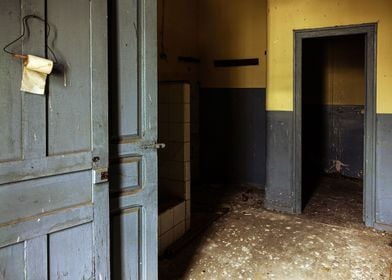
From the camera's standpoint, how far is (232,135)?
17.3ft

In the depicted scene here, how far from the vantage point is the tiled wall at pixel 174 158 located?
3107mm

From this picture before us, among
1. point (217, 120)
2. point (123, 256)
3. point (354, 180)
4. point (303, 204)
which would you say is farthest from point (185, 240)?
point (354, 180)

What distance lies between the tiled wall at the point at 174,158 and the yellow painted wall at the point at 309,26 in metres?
1.30

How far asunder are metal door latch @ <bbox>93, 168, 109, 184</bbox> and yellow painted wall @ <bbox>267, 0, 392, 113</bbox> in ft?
8.86

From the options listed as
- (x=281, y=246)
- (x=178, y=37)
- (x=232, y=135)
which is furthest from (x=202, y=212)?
(x=178, y=37)

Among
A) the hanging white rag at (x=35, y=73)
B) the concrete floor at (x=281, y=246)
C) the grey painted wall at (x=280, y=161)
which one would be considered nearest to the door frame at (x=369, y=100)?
the concrete floor at (x=281, y=246)

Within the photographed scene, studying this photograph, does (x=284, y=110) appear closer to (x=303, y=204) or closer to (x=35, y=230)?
(x=303, y=204)

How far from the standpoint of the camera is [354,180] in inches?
208

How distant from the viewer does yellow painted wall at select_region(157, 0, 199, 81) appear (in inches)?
183

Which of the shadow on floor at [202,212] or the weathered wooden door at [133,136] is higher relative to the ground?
the weathered wooden door at [133,136]

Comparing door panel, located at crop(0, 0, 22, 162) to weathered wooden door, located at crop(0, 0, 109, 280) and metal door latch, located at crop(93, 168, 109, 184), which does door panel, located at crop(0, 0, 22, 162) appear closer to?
weathered wooden door, located at crop(0, 0, 109, 280)

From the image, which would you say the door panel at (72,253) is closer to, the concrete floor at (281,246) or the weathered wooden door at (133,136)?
the weathered wooden door at (133,136)

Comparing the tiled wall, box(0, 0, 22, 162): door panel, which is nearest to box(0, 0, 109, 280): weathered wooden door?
box(0, 0, 22, 162): door panel

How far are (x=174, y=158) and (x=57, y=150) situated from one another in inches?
71.4
